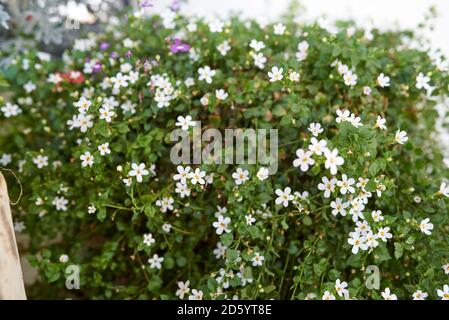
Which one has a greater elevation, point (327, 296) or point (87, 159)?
point (87, 159)

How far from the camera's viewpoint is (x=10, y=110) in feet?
4.79

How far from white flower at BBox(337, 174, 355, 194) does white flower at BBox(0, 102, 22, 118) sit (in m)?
0.96

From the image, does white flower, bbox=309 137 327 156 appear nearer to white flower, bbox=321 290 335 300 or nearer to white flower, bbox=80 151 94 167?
white flower, bbox=321 290 335 300

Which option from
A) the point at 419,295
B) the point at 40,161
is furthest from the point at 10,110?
the point at 419,295

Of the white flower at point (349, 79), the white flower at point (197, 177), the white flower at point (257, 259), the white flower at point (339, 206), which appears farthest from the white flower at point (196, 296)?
the white flower at point (349, 79)

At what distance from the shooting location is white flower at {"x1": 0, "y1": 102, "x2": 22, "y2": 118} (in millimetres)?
1445

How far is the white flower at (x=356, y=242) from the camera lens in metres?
1.08

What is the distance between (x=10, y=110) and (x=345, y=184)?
98cm

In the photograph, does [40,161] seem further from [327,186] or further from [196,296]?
[327,186]

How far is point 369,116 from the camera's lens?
50.5 inches

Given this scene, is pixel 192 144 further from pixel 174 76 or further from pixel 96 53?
pixel 96 53

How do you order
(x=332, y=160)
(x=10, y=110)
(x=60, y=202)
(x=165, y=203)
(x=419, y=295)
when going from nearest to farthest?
(x=332, y=160), (x=419, y=295), (x=165, y=203), (x=60, y=202), (x=10, y=110)
